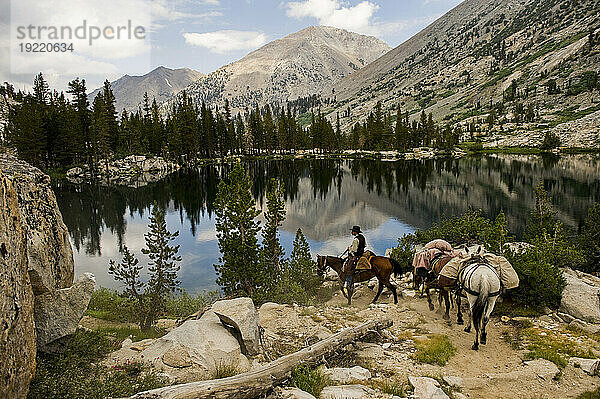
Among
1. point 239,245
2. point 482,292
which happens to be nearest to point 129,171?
point 239,245

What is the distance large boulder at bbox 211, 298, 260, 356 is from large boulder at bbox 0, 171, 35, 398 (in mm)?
4292

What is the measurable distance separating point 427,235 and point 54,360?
21227 millimetres

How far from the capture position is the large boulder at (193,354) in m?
7.76

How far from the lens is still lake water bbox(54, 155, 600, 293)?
31.2m

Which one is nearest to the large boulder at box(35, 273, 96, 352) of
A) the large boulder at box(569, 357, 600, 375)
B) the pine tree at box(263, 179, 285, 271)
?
the pine tree at box(263, 179, 285, 271)

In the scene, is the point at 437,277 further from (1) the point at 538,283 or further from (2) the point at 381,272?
(1) the point at 538,283

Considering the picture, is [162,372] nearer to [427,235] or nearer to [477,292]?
[477,292]

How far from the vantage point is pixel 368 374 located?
809 cm

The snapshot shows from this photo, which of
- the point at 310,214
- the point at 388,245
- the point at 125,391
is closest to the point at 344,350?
the point at 125,391

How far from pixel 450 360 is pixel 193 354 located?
23.0 feet

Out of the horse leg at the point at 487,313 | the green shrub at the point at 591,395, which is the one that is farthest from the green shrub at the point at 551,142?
the green shrub at the point at 591,395

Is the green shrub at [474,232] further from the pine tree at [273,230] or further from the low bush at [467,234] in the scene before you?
the pine tree at [273,230]

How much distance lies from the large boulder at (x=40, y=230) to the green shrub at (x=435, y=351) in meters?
9.88

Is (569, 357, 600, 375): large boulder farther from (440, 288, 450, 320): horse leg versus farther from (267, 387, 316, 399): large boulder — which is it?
(267, 387, 316, 399): large boulder
